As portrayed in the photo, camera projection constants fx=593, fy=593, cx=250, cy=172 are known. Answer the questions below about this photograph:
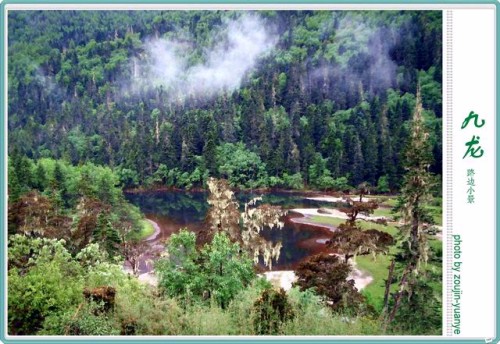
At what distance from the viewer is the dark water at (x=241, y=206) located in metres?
9.53

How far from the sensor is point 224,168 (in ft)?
31.2

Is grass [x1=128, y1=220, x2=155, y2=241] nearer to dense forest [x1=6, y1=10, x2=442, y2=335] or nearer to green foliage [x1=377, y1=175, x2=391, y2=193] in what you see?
dense forest [x1=6, y1=10, x2=442, y2=335]

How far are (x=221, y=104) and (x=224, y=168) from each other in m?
1.09

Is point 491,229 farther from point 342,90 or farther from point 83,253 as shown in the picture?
point 83,253

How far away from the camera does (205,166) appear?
9.45 meters

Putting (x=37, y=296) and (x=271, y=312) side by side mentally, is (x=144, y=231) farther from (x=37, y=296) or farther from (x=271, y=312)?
(x=271, y=312)

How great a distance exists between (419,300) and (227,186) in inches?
129

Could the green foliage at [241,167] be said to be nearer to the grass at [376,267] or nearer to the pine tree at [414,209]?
the grass at [376,267]

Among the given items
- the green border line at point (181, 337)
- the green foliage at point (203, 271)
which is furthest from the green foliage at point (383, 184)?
the green foliage at point (203, 271)

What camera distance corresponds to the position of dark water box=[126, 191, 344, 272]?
375 inches

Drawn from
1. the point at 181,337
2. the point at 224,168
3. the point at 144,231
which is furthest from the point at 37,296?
the point at 224,168

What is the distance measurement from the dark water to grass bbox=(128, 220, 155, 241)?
5.0 inches

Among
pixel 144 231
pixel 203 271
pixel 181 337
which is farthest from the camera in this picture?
pixel 144 231

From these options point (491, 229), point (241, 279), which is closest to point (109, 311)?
point (241, 279)
